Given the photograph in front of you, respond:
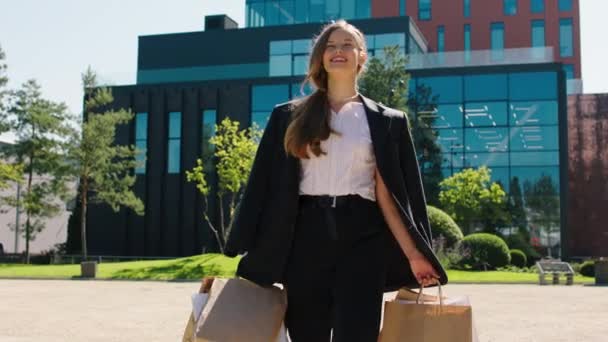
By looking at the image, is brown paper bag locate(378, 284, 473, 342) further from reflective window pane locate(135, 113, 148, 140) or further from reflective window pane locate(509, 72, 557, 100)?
reflective window pane locate(135, 113, 148, 140)

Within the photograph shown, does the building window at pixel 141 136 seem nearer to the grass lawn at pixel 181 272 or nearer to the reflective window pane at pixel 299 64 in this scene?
the reflective window pane at pixel 299 64

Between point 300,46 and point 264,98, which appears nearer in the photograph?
point 264,98

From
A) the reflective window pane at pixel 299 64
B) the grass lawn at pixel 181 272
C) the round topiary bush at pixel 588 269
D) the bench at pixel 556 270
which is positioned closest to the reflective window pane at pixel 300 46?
the reflective window pane at pixel 299 64

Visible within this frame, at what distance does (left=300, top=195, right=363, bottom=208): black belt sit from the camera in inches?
122

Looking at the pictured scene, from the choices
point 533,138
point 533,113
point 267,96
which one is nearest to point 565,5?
point 533,113

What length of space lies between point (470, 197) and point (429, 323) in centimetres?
3265

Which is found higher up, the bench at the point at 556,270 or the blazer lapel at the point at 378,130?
the blazer lapel at the point at 378,130

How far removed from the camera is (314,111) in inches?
127

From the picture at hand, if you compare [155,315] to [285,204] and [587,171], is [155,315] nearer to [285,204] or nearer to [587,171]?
[285,204]

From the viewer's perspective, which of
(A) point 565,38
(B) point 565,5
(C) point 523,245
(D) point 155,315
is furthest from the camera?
(B) point 565,5

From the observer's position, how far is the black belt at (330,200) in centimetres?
309

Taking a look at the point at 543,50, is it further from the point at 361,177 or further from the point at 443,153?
the point at 361,177

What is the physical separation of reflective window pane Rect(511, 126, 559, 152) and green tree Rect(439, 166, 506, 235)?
3.04 meters

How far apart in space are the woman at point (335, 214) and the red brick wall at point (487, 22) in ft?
171
